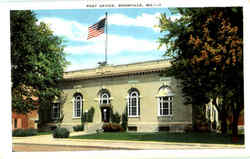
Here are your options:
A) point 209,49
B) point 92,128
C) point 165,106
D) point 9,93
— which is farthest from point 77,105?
point 209,49

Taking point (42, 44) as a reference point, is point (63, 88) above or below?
below

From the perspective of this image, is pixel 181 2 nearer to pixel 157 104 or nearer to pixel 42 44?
pixel 157 104

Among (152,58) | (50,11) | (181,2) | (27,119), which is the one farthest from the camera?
(27,119)

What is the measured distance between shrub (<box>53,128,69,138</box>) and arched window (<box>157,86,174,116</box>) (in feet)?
21.3

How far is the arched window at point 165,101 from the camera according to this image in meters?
25.1

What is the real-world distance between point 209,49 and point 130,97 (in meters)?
9.17

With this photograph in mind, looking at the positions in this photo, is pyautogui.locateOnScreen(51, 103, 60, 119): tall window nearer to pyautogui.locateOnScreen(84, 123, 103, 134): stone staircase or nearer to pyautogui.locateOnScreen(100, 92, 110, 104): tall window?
pyautogui.locateOnScreen(84, 123, 103, 134): stone staircase

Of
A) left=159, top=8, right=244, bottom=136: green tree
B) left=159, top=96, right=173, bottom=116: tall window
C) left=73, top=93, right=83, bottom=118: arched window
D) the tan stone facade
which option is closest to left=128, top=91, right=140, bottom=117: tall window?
the tan stone facade

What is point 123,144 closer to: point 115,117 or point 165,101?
point 165,101

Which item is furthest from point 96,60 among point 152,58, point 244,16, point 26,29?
point 244,16

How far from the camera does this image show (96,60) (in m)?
21.4

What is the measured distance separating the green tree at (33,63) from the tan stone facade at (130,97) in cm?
143

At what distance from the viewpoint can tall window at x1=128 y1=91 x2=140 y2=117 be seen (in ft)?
87.7
